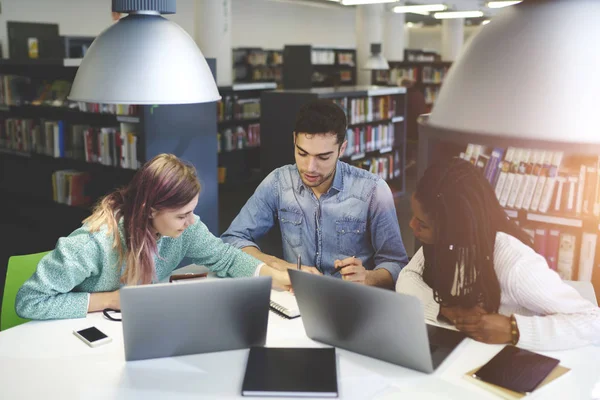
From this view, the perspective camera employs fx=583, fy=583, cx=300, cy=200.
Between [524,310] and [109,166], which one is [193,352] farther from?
[109,166]

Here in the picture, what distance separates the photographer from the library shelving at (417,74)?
11.0 metres

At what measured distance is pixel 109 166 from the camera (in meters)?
5.41

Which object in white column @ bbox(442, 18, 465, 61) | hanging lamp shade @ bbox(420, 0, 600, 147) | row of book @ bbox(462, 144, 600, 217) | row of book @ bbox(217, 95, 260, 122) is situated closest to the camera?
hanging lamp shade @ bbox(420, 0, 600, 147)

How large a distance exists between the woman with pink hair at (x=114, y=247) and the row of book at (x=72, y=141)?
2.87 m

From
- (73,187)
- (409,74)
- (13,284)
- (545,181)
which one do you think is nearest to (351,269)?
(13,284)

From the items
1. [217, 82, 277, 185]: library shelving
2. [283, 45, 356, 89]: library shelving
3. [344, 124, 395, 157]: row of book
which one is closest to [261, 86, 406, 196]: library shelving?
[344, 124, 395, 157]: row of book

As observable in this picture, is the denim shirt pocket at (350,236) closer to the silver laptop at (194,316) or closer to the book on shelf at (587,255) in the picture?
the silver laptop at (194,316)

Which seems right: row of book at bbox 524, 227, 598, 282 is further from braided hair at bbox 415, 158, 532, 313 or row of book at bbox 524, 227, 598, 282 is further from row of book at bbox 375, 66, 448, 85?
row of book at bbox 375, 66, 448, 85

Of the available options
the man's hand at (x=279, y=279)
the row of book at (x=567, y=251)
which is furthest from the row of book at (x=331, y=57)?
the man's hand at (x=279, y=279)

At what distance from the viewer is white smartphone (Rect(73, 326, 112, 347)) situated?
1.67 meters

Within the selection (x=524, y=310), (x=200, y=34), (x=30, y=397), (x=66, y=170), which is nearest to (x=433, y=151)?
(x=524, y=310)

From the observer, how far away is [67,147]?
5.63m

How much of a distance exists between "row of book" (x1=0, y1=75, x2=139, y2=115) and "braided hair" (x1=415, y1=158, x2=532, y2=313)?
402 cm

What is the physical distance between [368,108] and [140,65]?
5394 mm
